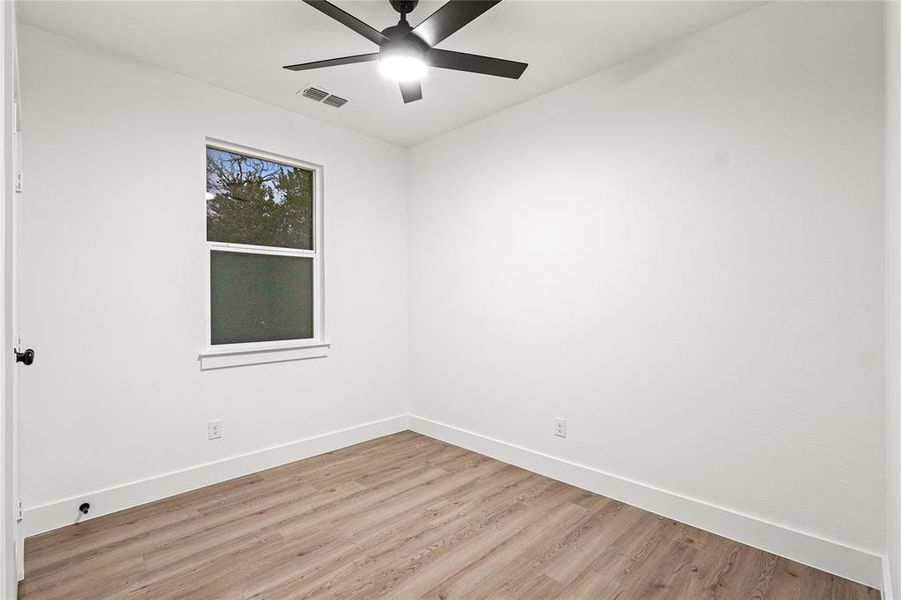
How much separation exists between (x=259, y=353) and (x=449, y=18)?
2.56 meters

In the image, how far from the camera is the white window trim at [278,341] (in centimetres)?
319

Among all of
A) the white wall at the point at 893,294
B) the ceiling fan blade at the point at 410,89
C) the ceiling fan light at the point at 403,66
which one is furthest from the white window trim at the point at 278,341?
the white wall at the point at 893,294

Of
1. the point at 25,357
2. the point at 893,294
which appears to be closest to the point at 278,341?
the point at 25,357

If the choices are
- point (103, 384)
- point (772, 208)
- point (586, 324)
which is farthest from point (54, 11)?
point (772, 208)

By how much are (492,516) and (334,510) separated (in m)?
0.95

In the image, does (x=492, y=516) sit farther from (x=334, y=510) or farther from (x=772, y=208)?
(x=772, y=208)

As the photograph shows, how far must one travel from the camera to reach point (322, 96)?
10.9 ft

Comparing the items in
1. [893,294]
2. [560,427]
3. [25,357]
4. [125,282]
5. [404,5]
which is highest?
[404,5]

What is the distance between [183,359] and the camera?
305cm

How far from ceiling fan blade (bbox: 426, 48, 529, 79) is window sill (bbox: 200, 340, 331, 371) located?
2.29 metres

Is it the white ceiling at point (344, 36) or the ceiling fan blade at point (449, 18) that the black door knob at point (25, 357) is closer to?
the white ceiling at point (344, 36)

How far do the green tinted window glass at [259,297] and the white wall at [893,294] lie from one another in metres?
3.50

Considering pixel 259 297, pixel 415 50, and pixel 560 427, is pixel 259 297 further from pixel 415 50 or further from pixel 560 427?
pixel 560 427

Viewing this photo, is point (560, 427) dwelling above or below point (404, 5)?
below
